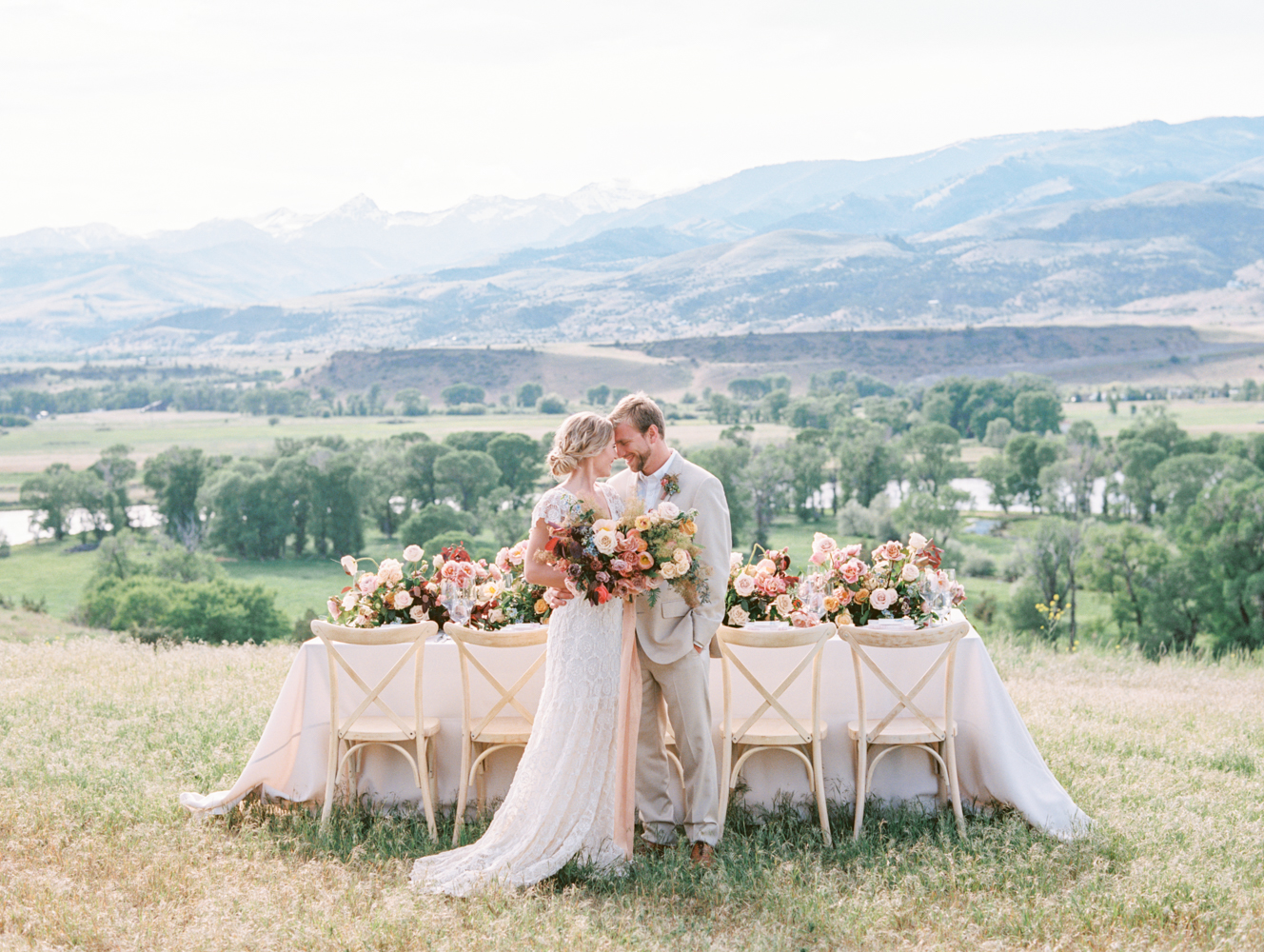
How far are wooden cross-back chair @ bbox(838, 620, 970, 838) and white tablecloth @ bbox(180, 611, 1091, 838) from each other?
120 millimetres

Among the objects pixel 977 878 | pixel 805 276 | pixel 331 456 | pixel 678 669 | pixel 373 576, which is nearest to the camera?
pixel 977 878

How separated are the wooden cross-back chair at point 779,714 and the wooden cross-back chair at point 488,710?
37.3 inches

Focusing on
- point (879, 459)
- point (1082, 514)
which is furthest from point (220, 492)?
point (1082, 514)

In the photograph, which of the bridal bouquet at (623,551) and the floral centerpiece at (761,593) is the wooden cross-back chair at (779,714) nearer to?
the floral centerpiece at (761,593)

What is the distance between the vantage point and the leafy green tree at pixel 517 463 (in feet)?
224

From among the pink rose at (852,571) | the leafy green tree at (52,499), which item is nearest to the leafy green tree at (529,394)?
the leafy green tree at (52,499)

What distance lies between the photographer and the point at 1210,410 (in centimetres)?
9094

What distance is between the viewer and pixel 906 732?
509 centimetres

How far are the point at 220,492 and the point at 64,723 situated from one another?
190 feet

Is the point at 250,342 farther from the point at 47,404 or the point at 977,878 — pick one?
the point at 977,878

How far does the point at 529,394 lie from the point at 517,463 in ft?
136

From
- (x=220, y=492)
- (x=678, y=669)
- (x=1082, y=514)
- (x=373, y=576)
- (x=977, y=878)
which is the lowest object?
(x=1082, y=514)

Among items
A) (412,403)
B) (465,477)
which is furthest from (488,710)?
(412,403)

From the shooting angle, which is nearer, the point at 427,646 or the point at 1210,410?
the point at 427,646
